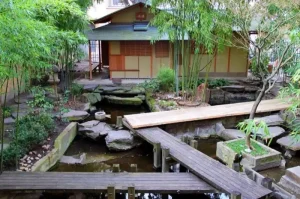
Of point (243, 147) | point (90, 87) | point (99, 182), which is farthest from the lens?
point (90, 87)

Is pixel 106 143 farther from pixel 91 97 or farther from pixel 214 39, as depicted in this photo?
pixel 214 39

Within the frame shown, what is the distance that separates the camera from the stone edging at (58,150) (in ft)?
19.1

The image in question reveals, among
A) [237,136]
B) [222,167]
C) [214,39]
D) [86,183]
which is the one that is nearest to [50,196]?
[86,183]

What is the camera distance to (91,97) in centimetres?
1085

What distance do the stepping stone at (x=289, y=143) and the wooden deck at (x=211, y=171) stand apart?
2411 mm

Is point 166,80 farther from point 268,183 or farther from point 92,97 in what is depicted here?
point 268,183

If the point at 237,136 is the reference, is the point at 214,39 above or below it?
above

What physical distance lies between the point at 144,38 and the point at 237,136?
21.3 ft

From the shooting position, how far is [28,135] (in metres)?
6.23

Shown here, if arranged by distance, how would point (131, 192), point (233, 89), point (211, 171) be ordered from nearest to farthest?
point (131, 192) < point (211, 171) < point (233, 89)

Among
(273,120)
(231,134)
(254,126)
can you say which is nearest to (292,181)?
(254,126)

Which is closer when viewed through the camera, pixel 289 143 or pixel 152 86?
pixel 289 143

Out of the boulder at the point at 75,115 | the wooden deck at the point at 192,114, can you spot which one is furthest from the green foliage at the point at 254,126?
the boulder at the point at 75,115

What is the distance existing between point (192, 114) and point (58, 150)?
12.3 feet
